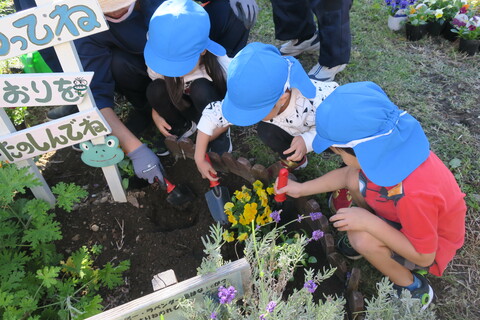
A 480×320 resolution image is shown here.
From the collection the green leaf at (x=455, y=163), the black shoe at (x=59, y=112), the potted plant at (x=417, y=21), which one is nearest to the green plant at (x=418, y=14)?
the potted plant at (x=417, y=21)

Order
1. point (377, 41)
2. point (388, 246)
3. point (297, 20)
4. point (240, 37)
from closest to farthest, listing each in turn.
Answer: point (388, 246), point (240, 37), point (297, 20), point (377, 41)

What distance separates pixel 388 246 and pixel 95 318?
1149 millimetres

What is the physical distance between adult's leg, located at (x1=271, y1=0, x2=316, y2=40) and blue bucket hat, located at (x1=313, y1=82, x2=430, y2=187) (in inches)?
73.6

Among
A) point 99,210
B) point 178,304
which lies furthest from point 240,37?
point 178,304

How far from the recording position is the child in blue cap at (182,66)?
5.97 ft

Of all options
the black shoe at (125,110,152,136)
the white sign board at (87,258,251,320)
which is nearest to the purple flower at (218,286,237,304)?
the white sign board at (87,258,251,320)

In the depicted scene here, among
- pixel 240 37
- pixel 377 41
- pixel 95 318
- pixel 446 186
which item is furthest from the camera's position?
pixel 377 41

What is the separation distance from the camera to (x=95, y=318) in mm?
1144

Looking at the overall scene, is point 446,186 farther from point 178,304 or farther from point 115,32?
point 115,32

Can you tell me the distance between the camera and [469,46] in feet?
10.7

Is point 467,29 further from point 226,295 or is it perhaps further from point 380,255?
point 226,295

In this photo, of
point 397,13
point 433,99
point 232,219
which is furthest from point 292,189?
point 397,13

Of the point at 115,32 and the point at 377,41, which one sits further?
A: the point at 377,41

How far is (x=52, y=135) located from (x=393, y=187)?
5.01 ft
